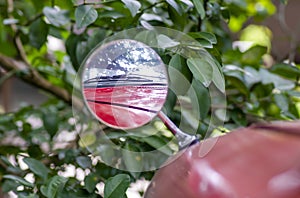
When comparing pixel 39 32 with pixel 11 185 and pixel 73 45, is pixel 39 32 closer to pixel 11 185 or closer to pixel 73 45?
pixel 73 45

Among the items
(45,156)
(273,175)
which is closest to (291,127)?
(273,175)

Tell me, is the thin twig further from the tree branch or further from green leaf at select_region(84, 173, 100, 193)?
green leaf at select_region(84, 173, 100, 193)

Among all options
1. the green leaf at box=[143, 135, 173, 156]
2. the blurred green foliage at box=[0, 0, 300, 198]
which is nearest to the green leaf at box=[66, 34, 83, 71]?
the blurred green foliage at box=[0, 0, 300, 198]

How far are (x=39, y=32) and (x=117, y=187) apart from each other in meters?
0.45

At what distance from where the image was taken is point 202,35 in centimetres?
67

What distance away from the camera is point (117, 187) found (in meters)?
0.65

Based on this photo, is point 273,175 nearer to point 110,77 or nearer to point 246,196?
point 246,196

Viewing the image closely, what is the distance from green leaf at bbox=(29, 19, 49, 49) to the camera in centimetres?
100

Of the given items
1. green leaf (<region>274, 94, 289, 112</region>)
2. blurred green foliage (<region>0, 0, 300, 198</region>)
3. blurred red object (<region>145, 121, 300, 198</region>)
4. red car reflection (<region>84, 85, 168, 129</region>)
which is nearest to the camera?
blurred red object (<region>145, 121, 300, 198</region>)

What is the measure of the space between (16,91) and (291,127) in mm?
3339

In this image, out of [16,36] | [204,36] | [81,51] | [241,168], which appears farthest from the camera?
[16,36]

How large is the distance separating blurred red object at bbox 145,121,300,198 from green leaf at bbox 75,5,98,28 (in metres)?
0.29

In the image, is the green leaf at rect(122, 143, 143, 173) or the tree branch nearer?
the green leaf at rect(122, 143, 143, 173)

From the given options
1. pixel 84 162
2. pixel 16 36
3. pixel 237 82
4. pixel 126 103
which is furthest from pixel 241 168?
pixel 16 36
